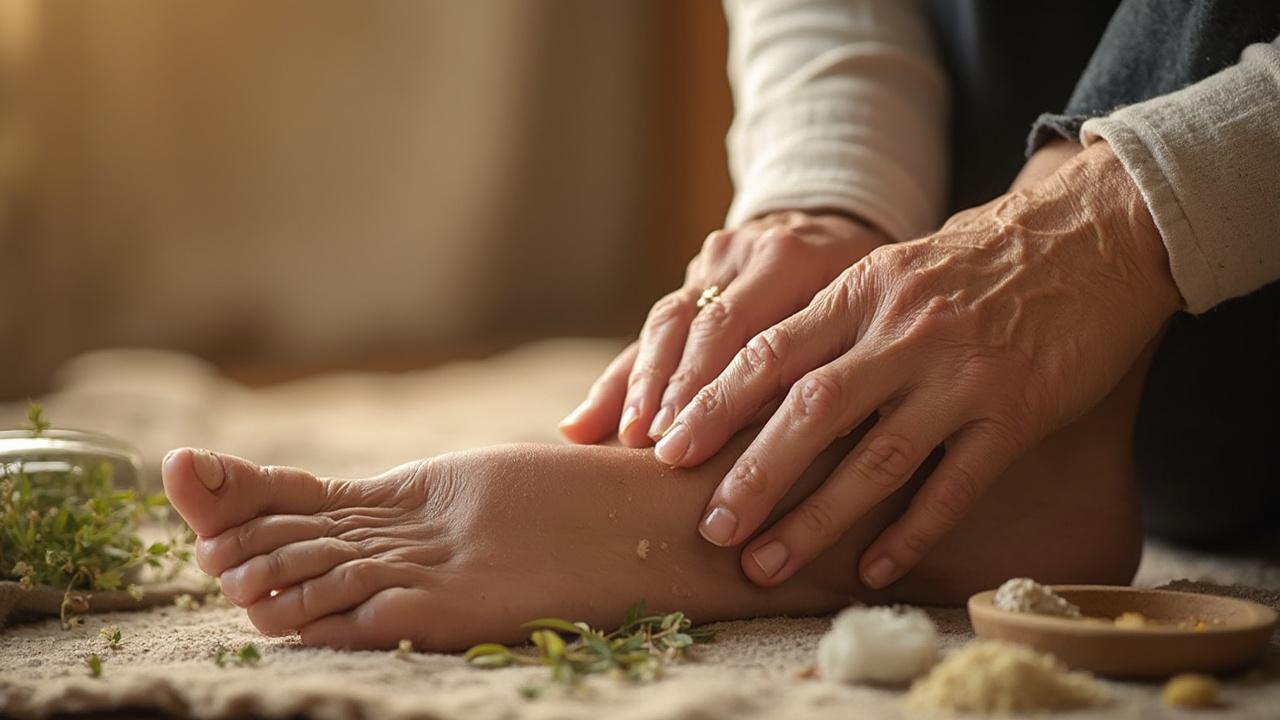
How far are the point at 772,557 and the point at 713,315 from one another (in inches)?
8.5

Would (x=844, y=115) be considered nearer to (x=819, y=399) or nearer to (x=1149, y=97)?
(x=1149, y=97)

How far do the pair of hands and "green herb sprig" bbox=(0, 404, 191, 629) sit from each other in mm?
399

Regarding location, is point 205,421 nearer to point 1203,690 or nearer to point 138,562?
point 138,562

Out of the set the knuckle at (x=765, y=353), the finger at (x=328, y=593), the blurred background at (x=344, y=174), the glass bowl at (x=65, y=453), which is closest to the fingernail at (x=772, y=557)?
the knuckle at (x=765, y=353)

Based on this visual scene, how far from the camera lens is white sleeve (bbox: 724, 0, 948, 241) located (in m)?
1.09

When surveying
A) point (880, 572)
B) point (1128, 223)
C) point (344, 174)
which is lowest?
point (880, 572)

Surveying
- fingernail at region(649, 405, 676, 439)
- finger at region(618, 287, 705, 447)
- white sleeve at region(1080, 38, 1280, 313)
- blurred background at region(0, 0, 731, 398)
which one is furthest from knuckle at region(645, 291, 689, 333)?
blurred background at region(0, 0, 731, 398)

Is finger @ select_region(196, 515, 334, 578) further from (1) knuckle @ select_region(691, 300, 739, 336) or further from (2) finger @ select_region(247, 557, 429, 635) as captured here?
(1) knuckle @ select_region(691, 300, 739, 336)

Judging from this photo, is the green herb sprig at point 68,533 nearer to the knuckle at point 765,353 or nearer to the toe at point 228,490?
the toe at point 228,490

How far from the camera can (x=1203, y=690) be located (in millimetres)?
547

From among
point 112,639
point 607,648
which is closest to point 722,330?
point 607,648

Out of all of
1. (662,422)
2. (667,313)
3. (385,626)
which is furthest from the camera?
(667,313)

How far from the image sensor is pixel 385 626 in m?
0.73

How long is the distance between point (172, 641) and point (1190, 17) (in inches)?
31.9
